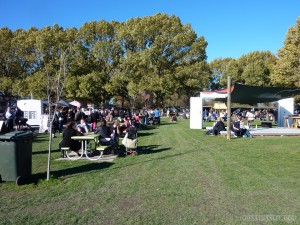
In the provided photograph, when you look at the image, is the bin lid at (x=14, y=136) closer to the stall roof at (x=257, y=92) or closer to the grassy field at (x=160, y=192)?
the grassy field at (x=160, y=192)

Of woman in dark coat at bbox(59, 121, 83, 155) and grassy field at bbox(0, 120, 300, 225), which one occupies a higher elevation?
woman in dark coat at bbox(59, 121, 83, 155)

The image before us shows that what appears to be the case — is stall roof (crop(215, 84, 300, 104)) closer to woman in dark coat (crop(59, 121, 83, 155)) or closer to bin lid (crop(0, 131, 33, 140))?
woman in dark coat (crop(59, 121, 83, 155))

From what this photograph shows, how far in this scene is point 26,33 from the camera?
149 feet

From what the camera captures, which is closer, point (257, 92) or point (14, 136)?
point (14, 136)

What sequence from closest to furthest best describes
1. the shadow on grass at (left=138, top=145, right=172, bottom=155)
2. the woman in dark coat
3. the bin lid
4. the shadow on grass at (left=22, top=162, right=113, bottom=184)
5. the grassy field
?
the grassy field → the bin lid → the shadow on grass at (left=22, top=162, right=113, bottom=184) → the woman in dark coat → the shadow on grass at (left=138, top=145, right=172, bottom=155)

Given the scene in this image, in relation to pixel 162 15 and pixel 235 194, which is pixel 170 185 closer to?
pixel 235 194

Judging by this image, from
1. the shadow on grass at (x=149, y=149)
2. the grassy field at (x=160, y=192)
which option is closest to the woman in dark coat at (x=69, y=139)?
the grassy field at (x=160, y=192)

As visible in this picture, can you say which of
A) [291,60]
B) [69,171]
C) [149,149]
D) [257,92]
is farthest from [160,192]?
[291,60]

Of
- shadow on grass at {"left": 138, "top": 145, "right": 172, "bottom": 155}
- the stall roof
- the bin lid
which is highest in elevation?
the stall roof

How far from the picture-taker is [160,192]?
6188mm

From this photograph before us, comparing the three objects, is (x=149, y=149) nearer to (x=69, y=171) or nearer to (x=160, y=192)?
(x=69, y=171)

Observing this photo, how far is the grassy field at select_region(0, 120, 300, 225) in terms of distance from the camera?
16.0 feet

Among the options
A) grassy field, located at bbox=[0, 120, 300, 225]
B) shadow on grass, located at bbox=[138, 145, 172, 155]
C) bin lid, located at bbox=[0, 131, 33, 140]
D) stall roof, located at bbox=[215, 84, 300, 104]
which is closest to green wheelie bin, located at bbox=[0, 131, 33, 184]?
bin lid, located at bbox=[0, 131, 33, 140]

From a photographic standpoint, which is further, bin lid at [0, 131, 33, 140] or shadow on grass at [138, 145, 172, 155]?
shadow on grass at [138, 145, 172, 155]
